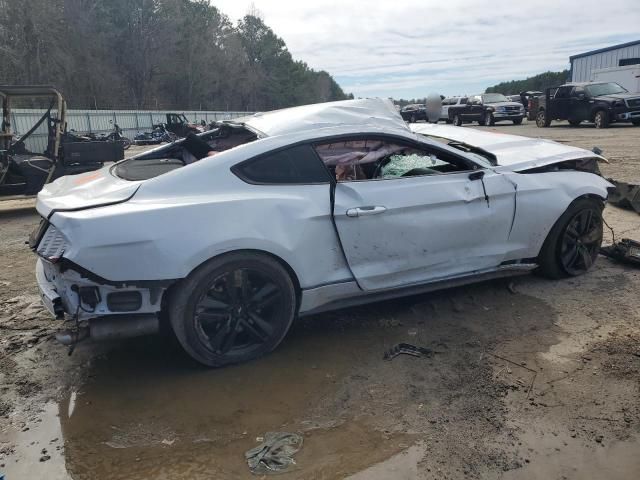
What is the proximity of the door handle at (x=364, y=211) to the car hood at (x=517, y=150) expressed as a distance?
1193 mm

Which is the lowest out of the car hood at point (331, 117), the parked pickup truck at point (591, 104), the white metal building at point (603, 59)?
the car hood at point (331, 117)

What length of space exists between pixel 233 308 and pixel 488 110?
26147 millimetres

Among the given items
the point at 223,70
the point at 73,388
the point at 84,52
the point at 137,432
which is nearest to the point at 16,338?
the point at 73,388

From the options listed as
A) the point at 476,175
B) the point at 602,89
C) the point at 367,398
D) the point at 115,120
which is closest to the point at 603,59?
the point at 602,89

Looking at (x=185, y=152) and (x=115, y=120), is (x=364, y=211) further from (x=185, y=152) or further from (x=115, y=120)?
(x=115, y=120)

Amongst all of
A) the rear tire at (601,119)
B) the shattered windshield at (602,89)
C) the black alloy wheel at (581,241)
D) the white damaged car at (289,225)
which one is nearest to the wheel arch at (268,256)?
the white damaged car at (289,225)

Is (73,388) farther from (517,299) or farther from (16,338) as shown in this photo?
(517,299)

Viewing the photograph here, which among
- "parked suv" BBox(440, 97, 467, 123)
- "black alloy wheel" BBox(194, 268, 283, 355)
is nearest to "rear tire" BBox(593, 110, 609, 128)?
"parked suv" BBox(440, 97, 467, 123)

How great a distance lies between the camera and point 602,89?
779 inches

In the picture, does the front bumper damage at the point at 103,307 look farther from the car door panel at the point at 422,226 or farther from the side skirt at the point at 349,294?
the car door panel at the point at 422,226

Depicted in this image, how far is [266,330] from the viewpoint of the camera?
3.36 meters

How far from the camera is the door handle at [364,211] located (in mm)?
3457

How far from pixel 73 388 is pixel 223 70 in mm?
71721

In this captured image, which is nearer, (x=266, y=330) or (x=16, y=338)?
(x=266, y=330)
